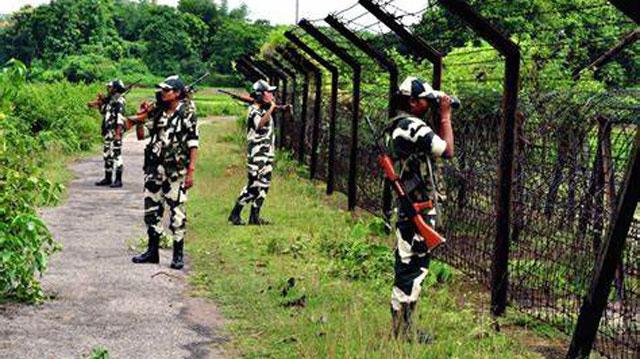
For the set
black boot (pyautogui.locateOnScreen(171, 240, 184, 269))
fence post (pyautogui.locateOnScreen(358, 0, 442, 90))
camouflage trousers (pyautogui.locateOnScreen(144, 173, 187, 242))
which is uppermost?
fence post (pyautogui.locateOnScreen(358, 0, 442, 90))

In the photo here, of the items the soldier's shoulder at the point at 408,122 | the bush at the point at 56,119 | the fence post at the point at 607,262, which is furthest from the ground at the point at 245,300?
the bush at the point at 56,119

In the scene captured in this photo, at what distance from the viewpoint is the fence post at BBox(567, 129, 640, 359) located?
15.7ft

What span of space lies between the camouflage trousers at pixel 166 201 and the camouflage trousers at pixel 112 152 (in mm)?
6035

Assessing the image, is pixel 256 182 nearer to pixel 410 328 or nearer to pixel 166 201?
pixel 166 201

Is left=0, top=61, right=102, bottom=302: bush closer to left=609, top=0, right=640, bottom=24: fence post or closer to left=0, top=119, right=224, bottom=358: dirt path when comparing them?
left=0, top=119, right=224, bottom=358: dirt path

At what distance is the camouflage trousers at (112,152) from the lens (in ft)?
47.4

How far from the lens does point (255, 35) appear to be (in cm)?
6569

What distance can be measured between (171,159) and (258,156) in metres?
2.98

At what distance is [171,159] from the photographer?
8.40 metres

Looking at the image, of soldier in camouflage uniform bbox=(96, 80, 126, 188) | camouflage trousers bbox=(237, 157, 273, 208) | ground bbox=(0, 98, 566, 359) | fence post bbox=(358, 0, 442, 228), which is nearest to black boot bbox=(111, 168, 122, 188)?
soldier in camouflage uniform bbox=(96, 80, 126, 188)

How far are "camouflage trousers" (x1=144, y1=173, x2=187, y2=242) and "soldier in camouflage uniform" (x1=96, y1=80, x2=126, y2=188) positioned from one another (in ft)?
17.8

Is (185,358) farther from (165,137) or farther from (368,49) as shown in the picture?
(368,49)

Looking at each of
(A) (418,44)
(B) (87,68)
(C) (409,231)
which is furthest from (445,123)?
(B) (87,68)

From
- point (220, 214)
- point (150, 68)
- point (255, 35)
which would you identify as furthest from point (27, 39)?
point (220, 214)
